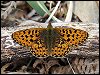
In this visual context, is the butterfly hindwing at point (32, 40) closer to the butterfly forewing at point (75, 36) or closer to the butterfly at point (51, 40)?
the butterfly at point (51, 40)

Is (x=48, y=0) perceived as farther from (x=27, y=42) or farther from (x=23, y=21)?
(x=27, y=42)

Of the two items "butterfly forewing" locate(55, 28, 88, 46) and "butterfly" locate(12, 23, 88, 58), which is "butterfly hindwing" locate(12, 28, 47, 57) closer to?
"butterfly" locate(12, 23, 88, 58)

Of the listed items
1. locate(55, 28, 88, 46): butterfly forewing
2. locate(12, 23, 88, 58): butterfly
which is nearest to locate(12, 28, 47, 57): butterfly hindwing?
locate(12, 23, 88, 58): butterfly

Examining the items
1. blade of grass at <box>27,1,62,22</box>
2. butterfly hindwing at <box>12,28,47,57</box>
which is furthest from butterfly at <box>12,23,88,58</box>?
blade of grass at <box>27,1,62,22</box>

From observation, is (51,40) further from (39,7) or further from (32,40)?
(39,7)

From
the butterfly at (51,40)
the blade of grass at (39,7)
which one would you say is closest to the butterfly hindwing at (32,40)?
the butterfly at (51,40)

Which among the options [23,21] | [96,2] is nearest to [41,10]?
[23,21]

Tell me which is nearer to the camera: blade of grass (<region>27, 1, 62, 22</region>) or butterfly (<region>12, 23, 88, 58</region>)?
butterfly (<region>12, 23, 88, 58</region>)

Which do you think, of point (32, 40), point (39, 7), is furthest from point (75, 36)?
point (39, 7)
